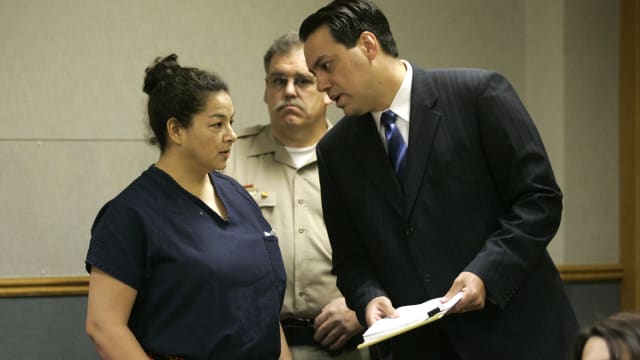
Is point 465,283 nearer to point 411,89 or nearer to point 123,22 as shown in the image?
point 411,89

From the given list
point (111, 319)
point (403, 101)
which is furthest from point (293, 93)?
point (111, 319)

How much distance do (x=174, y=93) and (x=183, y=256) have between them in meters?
0.47

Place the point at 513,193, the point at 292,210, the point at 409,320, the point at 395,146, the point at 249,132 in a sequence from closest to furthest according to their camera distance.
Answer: the point at 409,320
the point at 513,193
the point at 395,146
the point at 292,210
the point at 249,132

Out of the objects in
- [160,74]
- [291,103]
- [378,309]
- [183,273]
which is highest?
[160,74]

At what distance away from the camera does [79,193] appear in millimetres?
3584

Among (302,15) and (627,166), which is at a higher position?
(302,15)

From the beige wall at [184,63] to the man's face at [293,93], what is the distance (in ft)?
2.02

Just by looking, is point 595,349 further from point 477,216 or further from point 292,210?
point 292,210

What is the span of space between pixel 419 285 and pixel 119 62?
1.80m

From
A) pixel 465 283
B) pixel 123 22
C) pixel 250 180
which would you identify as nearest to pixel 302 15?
pixel 123 22

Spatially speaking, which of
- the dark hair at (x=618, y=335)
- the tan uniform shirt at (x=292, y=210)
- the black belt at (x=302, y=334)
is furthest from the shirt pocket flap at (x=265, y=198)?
the dark hair at (x=618, y=335)

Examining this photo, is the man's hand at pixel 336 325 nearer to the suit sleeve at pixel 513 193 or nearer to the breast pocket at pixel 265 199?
the breast pocket at pixel 265 199

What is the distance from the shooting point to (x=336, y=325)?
2.95 meters

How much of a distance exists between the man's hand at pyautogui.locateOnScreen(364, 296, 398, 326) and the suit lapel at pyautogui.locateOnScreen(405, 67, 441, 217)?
0.23 m
